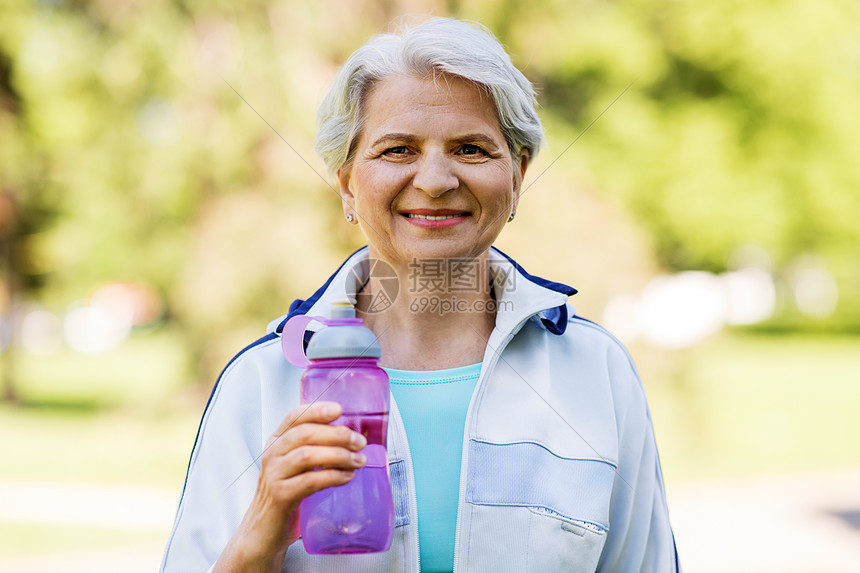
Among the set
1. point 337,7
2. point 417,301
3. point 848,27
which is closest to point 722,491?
point 337,7

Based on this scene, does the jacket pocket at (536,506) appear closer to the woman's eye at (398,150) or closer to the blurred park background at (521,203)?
the woman's eye at (398,150)

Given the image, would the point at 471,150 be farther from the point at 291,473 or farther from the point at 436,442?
the point at 291,473

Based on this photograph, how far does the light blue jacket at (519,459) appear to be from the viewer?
1.81 m

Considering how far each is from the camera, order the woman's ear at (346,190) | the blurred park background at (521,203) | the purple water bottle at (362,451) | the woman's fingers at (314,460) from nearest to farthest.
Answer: the woman's fingers at (314,460) → the purple water bottle at (362,451) → the woman's ear at (346,190) → the blurred park background at (521,203)

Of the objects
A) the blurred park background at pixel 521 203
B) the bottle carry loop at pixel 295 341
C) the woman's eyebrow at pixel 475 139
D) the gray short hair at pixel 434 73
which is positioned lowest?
the bottle carry loop at pixel 295 341

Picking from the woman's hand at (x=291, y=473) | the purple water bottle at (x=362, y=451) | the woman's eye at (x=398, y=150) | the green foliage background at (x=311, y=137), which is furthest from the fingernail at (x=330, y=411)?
the green foliage background at (x=311, y=137)

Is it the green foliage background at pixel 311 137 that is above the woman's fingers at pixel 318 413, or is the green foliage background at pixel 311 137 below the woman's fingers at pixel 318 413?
above

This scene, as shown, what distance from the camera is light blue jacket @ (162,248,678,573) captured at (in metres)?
1.81

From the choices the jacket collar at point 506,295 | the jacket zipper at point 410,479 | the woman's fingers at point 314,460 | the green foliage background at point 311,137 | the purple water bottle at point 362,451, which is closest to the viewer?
the woman's fingers at point 314,460

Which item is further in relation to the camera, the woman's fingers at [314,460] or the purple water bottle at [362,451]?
the purple water bottle at [362,451]

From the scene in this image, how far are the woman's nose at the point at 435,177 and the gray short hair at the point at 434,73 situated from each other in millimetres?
190

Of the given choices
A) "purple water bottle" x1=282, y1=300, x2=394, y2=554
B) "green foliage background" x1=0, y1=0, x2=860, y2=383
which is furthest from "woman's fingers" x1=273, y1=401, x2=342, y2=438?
"green foliage background" x1=0, y1=0, x2=860, y2=383

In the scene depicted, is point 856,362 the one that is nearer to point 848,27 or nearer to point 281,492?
point 848,27

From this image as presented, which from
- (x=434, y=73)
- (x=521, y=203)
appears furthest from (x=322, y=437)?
(x=521, y=203)
